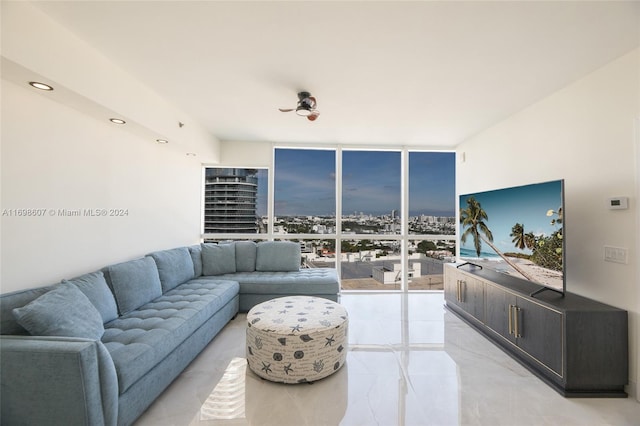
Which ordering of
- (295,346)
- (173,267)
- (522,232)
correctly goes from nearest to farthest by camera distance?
1. (295,346)
2. (522,232)
3. (173,267)

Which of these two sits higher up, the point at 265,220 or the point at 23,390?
the point at 265,220

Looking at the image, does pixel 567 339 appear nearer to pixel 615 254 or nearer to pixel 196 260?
pixel 615 254

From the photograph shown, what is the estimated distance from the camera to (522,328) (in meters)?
2.32

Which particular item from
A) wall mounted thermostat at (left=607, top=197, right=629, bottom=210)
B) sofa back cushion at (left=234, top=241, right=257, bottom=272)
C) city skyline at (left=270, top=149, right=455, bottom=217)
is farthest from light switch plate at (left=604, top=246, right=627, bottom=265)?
sofa back cushion at (left=234, top=241, right=257, bottom=272)

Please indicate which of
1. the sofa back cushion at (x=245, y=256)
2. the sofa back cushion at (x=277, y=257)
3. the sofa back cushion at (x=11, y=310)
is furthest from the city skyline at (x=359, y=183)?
the sofa back cushion at (x=11, y=310)

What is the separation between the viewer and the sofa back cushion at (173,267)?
2.92m

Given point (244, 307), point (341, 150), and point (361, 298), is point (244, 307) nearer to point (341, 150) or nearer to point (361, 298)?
point (361, 298)

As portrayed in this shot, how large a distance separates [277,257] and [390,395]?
248cm

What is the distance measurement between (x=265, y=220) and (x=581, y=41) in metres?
4.23

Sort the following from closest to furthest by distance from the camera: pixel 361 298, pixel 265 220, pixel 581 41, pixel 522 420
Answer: pixel 522 420 → pixel 581 41 → pixel 361 298 → pixel 265 220

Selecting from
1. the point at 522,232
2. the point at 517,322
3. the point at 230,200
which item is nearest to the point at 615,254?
the point at 522,232

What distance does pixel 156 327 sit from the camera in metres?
2.00

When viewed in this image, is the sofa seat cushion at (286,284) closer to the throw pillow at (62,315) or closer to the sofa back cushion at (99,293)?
the sofa back cushion at (99,293)

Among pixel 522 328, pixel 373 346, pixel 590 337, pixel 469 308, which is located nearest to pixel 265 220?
pixel 373 346
